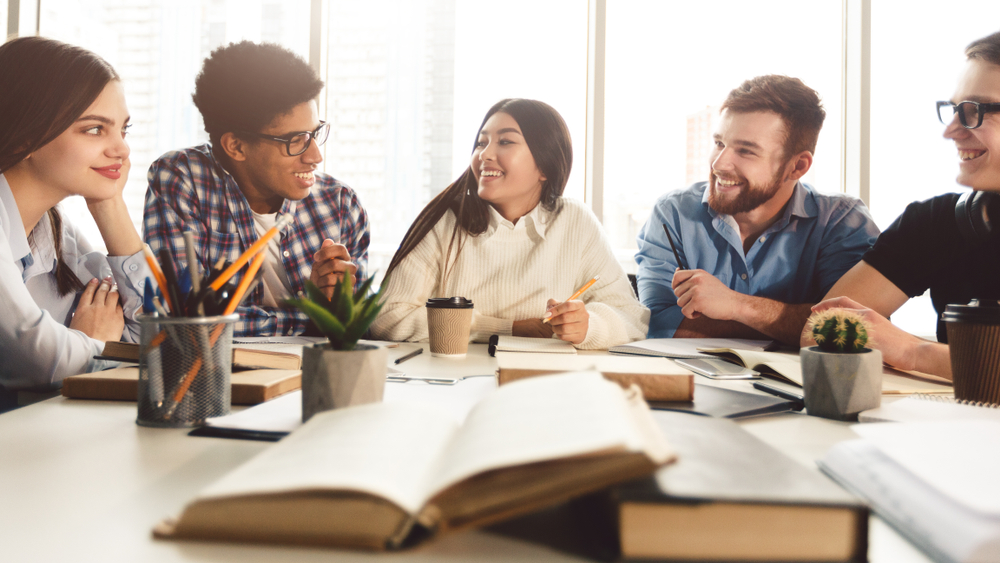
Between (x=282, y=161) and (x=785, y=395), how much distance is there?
5.21 ft

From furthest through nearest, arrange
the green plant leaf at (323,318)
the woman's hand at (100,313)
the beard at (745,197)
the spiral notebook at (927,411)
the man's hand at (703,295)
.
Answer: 1. the beard at (745,197)
2. the man's hand at (703,295)
3. the woman's hand at (100,313)
4. the spiral notebook at (927,411)
5. the green plant leaf at (323,318)

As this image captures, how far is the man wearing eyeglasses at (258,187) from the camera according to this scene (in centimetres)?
175

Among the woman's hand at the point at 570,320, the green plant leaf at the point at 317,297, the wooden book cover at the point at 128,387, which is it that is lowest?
the wooden book cover at the point at 128,387

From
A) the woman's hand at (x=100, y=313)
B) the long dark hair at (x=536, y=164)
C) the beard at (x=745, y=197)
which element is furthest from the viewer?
the beard at (x=745, y=197)

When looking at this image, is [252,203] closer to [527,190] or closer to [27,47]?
[27,47]

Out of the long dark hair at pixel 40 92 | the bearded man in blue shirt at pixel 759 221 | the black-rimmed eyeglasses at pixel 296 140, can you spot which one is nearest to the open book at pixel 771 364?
the bearded man in blue shirt at pixel 759 221

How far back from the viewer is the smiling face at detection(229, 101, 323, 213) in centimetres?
187

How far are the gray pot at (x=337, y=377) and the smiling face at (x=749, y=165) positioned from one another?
65.2 inches

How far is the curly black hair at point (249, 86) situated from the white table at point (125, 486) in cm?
134

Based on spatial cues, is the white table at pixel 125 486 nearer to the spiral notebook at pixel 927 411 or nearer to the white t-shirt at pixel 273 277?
the spiral notebook at pixel 927 411

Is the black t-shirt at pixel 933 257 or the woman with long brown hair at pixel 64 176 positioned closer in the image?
the woman with long brown hair at pixel 64 176

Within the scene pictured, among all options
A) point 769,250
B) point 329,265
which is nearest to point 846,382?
point 329,265

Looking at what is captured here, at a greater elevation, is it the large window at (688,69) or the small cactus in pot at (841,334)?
the large window at (688,69)

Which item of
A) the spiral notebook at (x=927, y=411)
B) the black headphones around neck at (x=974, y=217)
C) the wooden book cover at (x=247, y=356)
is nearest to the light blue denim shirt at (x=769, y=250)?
the black headphones around neck at (x=974, y=217)
